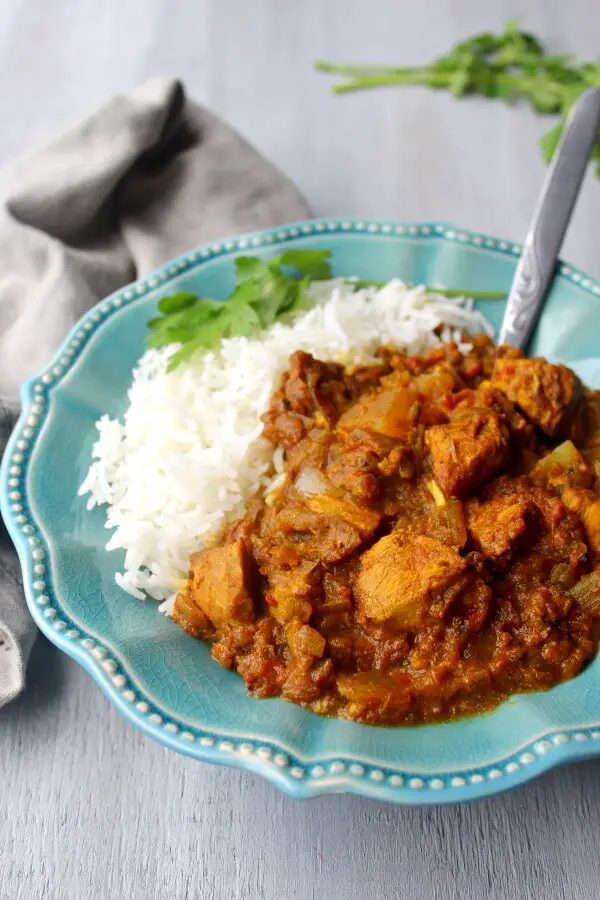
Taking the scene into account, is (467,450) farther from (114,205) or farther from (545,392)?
(114,205)

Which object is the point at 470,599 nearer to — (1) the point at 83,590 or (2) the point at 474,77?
(1) the point at 83,590

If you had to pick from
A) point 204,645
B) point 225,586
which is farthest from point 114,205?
point 204,645

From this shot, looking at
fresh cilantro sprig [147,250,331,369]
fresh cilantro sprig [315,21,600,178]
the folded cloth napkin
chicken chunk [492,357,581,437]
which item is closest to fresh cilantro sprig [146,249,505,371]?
fresh cilantro sprig [147,250,331,369]

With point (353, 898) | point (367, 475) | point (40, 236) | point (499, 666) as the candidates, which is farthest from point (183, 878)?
point (40, 236)

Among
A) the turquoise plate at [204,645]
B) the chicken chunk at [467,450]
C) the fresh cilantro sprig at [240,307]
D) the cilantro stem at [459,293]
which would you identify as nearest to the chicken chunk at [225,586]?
the turquoise plate at [204,645]

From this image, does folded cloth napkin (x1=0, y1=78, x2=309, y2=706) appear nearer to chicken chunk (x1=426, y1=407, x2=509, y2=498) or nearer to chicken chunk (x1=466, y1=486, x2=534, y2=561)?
chicken chunk (x1=426, y1=407, x2=509, y2=498)
